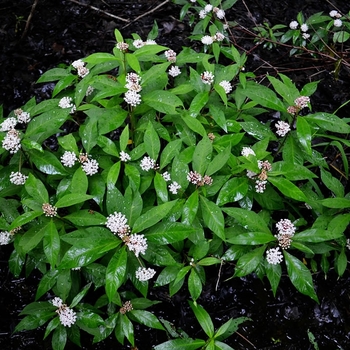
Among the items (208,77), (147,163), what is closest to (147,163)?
(147,163)

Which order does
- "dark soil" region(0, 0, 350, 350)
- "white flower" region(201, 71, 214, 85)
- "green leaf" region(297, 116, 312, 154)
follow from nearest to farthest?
"green leaf" region(297, 116, 312, 154) < "white flower" region(201, 71, 214, 85) < "dark soil" region(0, 0, 350, 350)

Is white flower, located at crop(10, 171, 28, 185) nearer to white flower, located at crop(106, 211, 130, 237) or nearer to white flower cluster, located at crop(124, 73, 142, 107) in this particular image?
white flower, located at crop(106, 211, 130, 237)

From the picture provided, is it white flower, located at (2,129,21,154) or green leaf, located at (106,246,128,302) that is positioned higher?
white flower, located at (2,129,21,154)

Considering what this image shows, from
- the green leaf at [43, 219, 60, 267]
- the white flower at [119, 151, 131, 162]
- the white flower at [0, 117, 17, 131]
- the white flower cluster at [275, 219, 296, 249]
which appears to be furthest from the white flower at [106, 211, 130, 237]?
the white flower cluster at [275, 219, 296, 249]

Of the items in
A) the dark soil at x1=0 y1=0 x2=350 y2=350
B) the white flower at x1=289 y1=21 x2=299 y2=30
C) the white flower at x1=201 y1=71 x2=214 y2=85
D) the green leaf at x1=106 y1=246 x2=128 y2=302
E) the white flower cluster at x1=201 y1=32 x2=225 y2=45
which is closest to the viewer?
the green leaf at x1=106 y1=246 x2=128 y2=302

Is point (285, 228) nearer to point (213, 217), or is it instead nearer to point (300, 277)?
point (300, 277)

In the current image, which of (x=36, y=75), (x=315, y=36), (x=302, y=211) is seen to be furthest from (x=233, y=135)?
(x=36, y=75)

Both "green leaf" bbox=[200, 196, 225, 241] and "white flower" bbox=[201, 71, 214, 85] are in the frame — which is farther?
"white flower" bbox=[201, 71, 214, 85]
